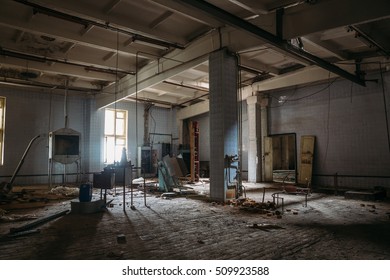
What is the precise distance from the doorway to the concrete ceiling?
2.43m

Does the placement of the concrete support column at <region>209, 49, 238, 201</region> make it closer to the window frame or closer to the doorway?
the doorway

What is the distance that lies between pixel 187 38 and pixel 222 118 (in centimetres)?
266

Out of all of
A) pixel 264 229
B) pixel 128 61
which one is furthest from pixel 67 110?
pixel 264 229

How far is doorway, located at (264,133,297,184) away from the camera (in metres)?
10.8

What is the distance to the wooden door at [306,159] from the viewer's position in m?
10.0

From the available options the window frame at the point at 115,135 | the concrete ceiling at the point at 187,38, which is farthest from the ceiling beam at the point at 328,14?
the window frame at the point at 115,135

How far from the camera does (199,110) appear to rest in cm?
1382

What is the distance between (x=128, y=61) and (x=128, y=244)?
7.26 metres

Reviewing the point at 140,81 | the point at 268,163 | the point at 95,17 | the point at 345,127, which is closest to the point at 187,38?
the point at 95,17

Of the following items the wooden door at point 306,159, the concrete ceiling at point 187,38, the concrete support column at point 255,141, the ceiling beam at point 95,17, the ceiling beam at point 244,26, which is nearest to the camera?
the ceiling beam at point 244,26

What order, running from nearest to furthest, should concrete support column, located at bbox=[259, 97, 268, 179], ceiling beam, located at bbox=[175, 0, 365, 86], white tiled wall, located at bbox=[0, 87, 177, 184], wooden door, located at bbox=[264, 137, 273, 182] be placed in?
ceiling beam, located at bbox=[175, 0, 365, 86], white tiled wall, located at bbox=[0, 87, 177, 184], wooden door, located at bbox=[264, 137, 273, 182], concrete support column, located at bbox=[259, 97, 268, 179]

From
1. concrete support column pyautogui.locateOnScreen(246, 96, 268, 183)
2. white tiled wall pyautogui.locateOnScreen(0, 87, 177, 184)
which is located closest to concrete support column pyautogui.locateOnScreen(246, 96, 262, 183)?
concrete support column pyautogui.locateOnScreen(246, 96, 268, 183)

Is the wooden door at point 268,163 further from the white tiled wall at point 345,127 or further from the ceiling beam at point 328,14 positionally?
the ceiling beam at point 328,14

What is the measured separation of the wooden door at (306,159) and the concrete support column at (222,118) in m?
4.79
